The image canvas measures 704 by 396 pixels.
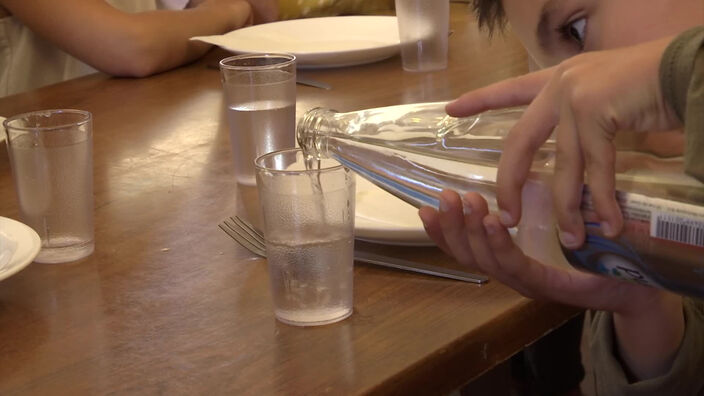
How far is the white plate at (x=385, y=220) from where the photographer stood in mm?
822

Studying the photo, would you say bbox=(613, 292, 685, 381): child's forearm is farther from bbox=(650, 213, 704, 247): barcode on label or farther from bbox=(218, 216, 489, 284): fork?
bbox=(650, 213, 704, 247): barcode on label

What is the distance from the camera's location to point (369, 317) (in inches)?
28.2

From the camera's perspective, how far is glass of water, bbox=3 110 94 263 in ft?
2.79

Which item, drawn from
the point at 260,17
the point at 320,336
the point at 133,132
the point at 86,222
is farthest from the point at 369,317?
the point at 260,17

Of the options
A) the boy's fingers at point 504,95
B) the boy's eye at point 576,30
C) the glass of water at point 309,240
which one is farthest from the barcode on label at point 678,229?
the boy's eye at point 576,30

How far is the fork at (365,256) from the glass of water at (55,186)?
0.13 m

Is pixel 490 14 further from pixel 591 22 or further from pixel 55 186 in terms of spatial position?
pixel 55 186

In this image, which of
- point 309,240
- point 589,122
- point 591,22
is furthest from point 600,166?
point 591,22

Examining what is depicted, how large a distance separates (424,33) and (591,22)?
674 mm

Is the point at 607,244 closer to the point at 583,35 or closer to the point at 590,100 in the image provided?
the point at 590,100

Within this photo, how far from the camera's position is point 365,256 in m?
0.82

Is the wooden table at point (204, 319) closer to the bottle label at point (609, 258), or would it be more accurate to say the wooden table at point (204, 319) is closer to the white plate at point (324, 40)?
the bottle label at point (609, 258)

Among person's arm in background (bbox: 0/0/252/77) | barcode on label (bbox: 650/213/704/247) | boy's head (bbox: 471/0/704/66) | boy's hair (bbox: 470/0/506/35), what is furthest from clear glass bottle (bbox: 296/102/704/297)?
person's arm in background (bbox: 0/0/252/77)

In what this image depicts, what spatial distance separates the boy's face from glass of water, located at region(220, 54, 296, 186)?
0.27 m
